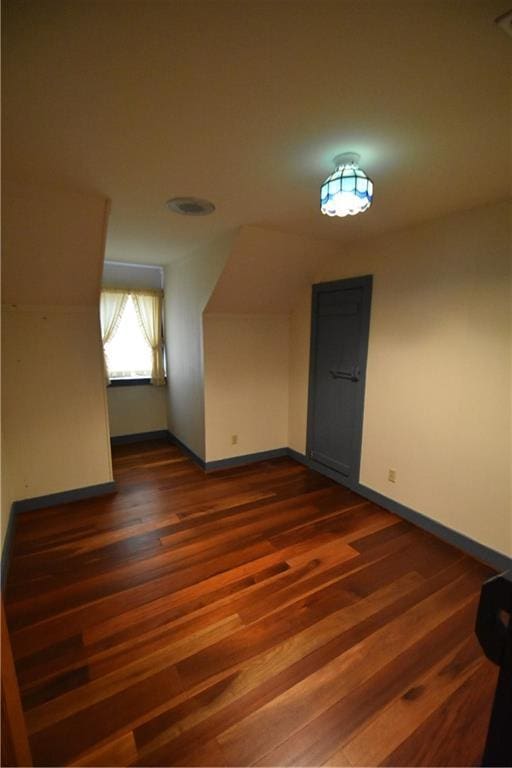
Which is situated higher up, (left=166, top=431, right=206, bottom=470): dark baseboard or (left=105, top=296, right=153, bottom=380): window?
(left=105, top=296, right=153, bottom=380): window

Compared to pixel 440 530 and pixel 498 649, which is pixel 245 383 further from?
pixel 498 649

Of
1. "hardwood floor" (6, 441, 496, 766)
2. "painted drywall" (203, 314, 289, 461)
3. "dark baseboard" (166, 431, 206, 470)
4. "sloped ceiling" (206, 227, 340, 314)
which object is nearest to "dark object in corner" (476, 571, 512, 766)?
"hardwood floor" (6, 441, 496, 766)

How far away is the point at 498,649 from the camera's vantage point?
75cm

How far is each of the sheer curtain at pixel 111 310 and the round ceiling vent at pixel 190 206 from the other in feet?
6.91

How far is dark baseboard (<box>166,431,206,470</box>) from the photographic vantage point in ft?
11.5

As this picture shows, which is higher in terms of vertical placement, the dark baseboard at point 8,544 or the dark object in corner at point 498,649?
the dark object in corner at point 498,649

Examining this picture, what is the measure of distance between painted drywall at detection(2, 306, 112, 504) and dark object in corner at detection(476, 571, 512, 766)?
2918 millimetres

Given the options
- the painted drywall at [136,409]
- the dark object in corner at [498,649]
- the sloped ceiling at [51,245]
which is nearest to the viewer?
the dark object in corner at [498,649]

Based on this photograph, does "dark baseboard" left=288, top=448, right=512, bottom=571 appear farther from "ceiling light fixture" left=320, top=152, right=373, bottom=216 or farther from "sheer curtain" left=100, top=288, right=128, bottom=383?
"sheer curtain" left=100, top=288, right=128, bottom=383

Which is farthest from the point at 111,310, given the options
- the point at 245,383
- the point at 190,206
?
the point at 190,206

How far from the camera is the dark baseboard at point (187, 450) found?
3.51 m

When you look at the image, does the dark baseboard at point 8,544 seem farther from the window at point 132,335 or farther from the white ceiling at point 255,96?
the white ceiling at point 255,96

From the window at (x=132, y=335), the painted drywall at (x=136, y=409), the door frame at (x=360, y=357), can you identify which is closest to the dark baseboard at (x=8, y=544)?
the painted drywall at (x=136, y=409)

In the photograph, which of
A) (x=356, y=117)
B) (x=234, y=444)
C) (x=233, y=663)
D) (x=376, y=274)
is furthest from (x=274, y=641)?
(x=376, y=274)
